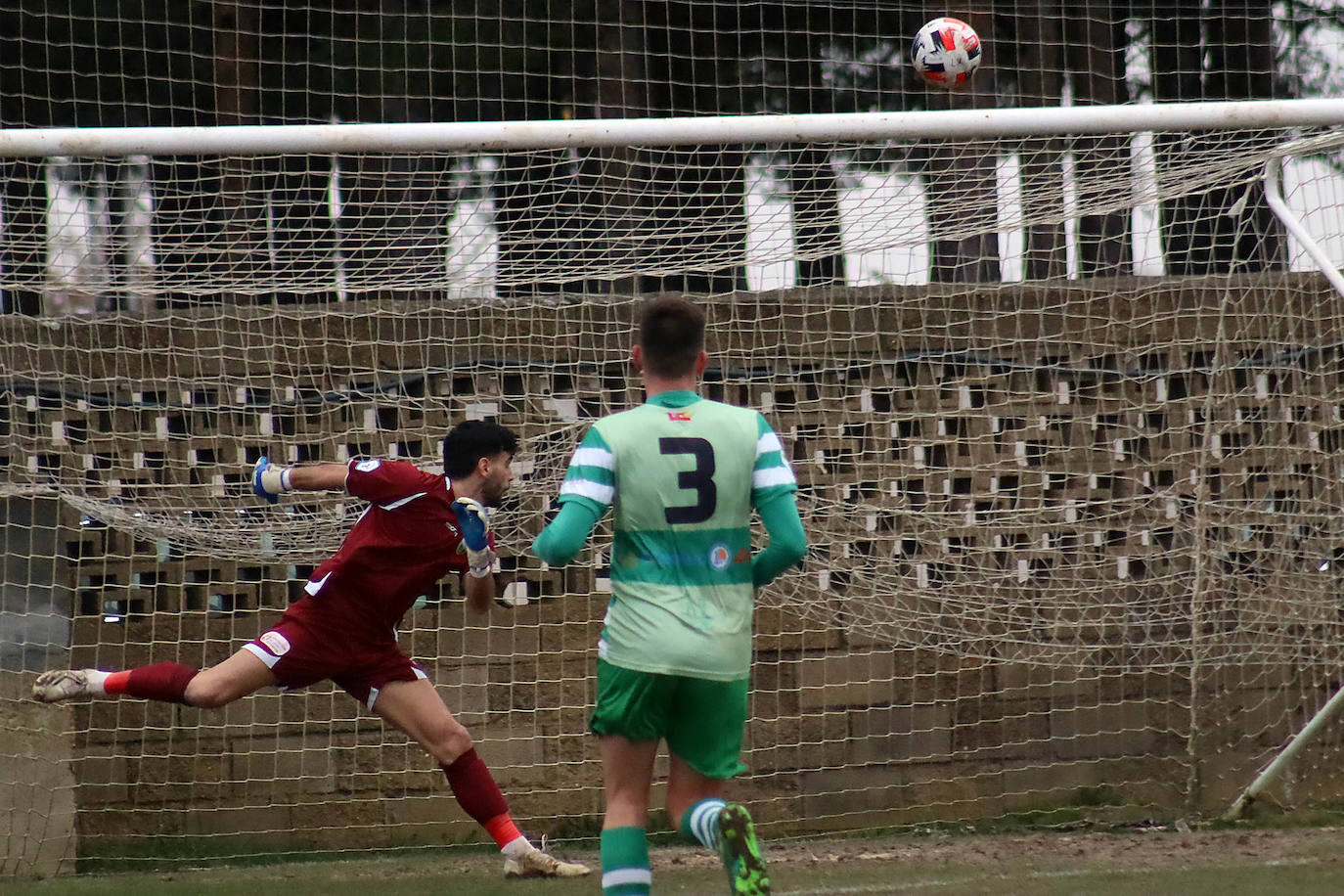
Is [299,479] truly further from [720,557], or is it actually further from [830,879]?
[830,879]

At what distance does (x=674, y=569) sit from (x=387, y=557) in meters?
1.47

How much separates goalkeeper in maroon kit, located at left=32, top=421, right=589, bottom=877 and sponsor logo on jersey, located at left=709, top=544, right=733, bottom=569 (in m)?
1.19

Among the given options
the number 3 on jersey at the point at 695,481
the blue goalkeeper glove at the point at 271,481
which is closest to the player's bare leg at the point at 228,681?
the blue goalkeeper glove at the point at 271,481

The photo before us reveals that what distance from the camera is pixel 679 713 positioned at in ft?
10.8

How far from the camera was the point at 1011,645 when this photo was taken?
257 inches

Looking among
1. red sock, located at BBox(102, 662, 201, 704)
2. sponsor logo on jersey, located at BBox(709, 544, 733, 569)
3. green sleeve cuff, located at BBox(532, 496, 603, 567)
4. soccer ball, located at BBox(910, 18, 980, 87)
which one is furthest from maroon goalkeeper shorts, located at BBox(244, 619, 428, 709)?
soccer ball, located at BBox(910, 18, 980, 87)

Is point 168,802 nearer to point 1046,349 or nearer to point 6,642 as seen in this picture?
point 6,642

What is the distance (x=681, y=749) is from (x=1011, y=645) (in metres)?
3.55

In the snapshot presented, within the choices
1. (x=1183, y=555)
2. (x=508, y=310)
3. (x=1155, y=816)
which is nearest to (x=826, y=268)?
(x=508, y=310)

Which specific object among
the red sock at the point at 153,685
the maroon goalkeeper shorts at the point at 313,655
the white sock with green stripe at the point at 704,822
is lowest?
the white sock with green stripe at the point at 704,822

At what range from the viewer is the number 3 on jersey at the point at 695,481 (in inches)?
127

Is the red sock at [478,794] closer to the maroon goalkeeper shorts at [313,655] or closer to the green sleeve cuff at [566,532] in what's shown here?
the maroon goalkeeper shorts at [313,655]

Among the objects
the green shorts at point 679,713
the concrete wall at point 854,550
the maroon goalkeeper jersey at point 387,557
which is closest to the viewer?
the green shorts at point 679,713

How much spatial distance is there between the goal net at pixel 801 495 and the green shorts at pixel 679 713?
2.51 meters
